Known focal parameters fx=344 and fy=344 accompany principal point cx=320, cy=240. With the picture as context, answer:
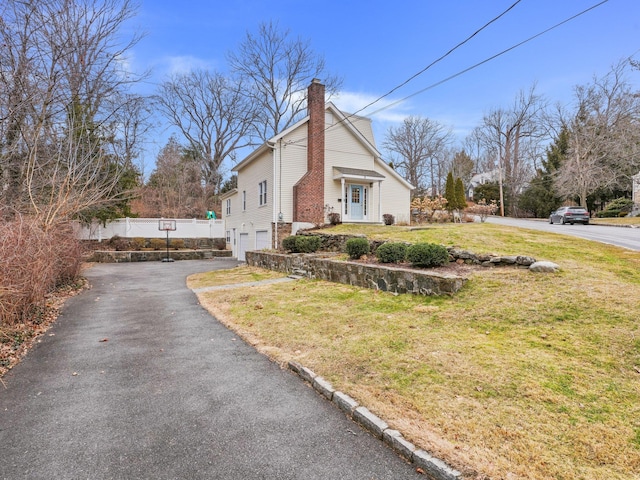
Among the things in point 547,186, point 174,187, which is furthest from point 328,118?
point 547,186

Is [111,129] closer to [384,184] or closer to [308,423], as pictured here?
[384,184]

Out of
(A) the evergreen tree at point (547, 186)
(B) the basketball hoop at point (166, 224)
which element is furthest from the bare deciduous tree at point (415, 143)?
(B) the basketball hoop at point (166, 224)

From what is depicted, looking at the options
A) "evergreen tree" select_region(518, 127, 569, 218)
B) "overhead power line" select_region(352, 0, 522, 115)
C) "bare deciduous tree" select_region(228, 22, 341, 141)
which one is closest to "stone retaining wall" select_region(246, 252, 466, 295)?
"overhead power line" select_region(352, 0, 522, 115)

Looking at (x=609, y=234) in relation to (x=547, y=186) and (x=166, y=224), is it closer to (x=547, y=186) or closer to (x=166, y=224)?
(x=166, y=224)

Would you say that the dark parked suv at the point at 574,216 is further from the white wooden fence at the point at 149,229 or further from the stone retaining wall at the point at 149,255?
the white wooden fence at the point at 149,229

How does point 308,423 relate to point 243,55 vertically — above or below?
below

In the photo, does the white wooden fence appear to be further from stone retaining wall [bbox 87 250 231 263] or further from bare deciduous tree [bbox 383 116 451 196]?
bare deciduous tree [bbox 383 116 451 196]

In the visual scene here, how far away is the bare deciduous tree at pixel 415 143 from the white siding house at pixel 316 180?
75.1 feet

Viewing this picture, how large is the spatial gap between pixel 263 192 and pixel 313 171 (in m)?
3.06

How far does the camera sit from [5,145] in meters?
7.74

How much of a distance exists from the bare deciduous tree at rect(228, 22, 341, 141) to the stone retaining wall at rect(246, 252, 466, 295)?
85.2ft

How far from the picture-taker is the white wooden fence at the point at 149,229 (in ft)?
71.8

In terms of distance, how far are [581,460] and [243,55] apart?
122ft

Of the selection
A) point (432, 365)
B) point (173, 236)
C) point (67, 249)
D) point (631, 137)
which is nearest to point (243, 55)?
point (173, 236)
